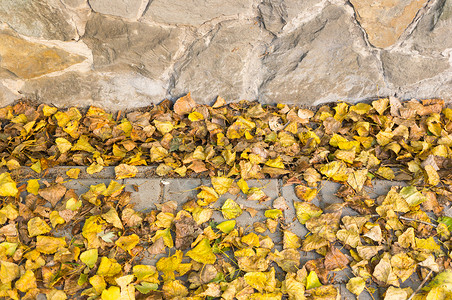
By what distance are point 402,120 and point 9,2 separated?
2349 mm

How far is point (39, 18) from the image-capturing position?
6.79ft

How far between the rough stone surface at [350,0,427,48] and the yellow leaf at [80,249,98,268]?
186cm

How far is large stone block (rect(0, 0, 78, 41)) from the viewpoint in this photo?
2010 mm

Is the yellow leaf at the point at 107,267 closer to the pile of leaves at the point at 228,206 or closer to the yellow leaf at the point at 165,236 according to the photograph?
the pile of leaves at the point at 228,206

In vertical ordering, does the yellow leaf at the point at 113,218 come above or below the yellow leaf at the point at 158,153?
below

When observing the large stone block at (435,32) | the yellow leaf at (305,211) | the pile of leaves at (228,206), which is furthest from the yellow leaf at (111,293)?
the large stone block at (435,32)

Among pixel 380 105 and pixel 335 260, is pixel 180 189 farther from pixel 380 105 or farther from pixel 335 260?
pixel 380 105

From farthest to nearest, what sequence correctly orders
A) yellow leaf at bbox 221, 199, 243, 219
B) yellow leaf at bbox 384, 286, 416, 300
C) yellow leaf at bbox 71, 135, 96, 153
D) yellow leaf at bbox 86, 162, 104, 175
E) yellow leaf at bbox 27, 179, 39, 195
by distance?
yellow leaf at bbox 71, 135, 96, 153, yellow leaf at bbox 86, 162, 104, 175, yellow leaf at bbox 27, 179, 39, 195, yellow leaf at bbox 221, 199, 243, 219, yellow leaf at bbox 384, 286, 416, 300

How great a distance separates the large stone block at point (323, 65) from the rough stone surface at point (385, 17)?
64 mm

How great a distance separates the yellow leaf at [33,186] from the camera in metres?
1.87

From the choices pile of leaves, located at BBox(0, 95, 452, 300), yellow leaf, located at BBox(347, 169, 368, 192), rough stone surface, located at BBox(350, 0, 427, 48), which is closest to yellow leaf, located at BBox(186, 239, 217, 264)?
pile of leaves, located at BBox(0, 95, 452, 300)

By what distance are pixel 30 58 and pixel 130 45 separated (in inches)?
24.3

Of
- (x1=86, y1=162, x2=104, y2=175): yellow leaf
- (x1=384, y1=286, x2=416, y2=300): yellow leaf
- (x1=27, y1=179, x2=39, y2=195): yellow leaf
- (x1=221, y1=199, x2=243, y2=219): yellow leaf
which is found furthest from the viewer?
(x1=86, y1=162, x2=104, y2=175): yellow leaf

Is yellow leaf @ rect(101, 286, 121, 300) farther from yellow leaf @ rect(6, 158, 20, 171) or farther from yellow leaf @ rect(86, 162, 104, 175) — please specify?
yellow leaf @ rect(6, 158, 20, 171)
